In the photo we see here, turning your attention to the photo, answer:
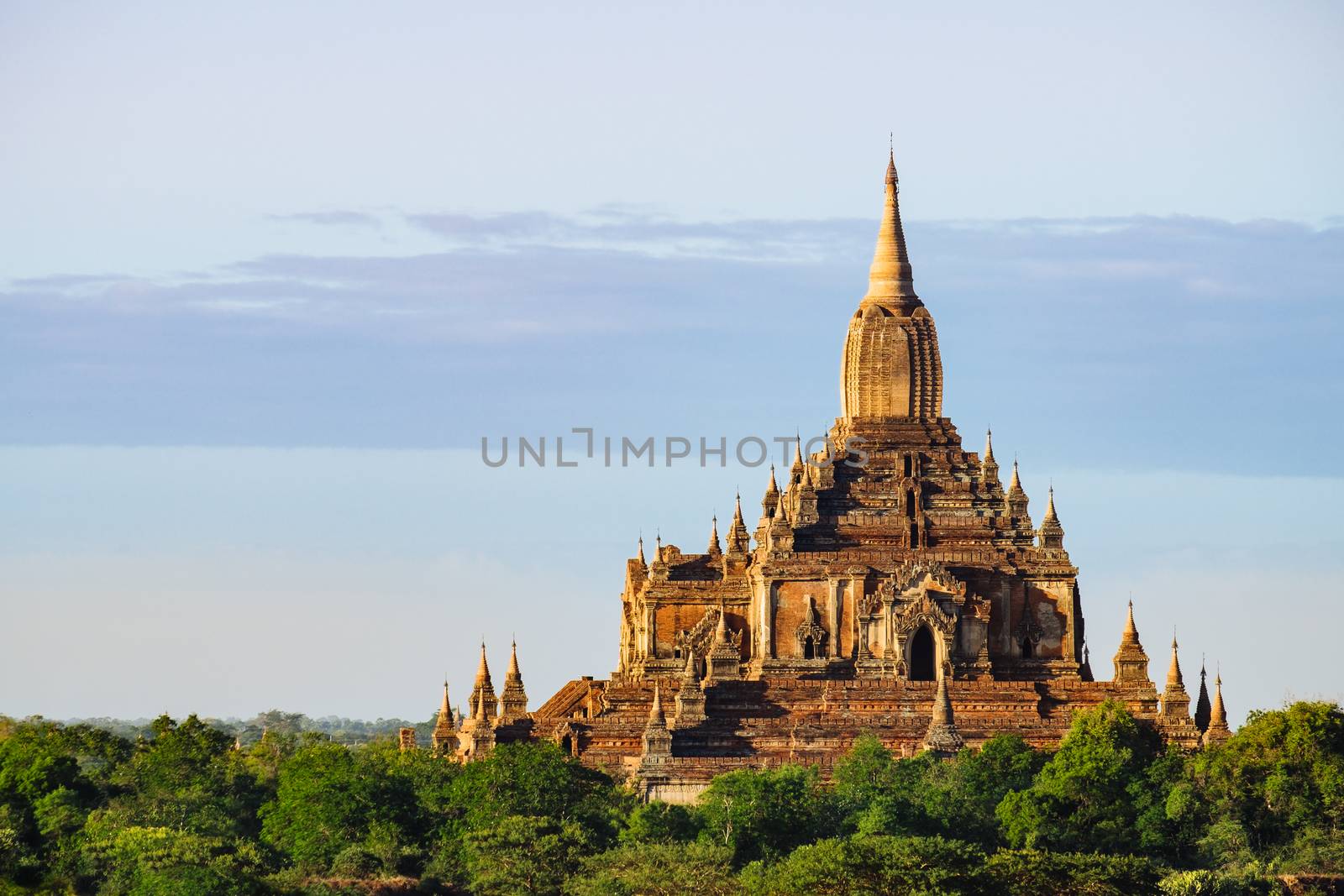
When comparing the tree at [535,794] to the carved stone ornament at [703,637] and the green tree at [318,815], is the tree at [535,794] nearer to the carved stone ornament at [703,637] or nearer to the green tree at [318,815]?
the green tree at [318,815]

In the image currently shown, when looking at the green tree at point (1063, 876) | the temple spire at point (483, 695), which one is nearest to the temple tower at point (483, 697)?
the temple spire at point (483, 695)

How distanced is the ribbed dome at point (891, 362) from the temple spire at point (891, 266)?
48 millimetres

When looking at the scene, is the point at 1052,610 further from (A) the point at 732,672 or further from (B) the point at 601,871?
(B) the point at 601,871

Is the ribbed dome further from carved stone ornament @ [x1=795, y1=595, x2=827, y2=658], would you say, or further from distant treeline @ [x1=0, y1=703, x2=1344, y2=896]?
distant treeline @ [x1=0, y1=703, x2=1344, y2=896]

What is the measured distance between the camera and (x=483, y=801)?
10369 cm

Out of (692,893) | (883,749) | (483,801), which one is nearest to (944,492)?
(883,749)

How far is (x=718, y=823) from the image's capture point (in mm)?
101125

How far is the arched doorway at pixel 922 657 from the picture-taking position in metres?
121

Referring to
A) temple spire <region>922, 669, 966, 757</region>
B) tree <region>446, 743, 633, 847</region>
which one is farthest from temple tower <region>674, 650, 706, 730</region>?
tree <region>446, 743, 633, 847</region>

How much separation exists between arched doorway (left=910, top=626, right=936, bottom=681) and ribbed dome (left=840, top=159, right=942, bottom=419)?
8.97 metres

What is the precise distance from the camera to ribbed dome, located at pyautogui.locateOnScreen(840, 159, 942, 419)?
5049 inches

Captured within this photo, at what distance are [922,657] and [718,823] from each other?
21.5 m

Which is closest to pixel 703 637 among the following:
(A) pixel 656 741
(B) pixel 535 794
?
(A) pixel 656 741

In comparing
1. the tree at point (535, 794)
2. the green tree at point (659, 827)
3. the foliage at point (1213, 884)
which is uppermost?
the tree at point (535, 794)
